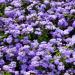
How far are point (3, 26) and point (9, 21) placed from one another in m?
0.15

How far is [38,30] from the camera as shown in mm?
6480

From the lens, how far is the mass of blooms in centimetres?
573

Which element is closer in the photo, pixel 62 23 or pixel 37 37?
pixel 37 37

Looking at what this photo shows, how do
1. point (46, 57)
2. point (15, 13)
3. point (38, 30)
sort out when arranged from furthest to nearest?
A: 1. point (15, 13)
2. point (38, 30)
3. point (46, 57)

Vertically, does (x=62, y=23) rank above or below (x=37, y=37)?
above

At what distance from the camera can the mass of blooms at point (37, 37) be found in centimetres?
573

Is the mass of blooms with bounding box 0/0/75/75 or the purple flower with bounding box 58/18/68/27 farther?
the purple flower with bounding box 58/18/68/27

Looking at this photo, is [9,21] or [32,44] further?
[9,21]

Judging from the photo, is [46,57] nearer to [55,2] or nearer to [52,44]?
[52,44]

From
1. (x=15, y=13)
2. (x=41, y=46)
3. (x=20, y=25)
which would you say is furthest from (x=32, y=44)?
(x=15, y=13)

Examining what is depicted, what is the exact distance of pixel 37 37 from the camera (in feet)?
21.1

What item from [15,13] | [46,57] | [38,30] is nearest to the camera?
[46,57]

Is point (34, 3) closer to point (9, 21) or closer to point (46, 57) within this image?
point (9, 21)

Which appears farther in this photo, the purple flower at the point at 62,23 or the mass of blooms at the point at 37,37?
the purple flower at the point at 62,23
